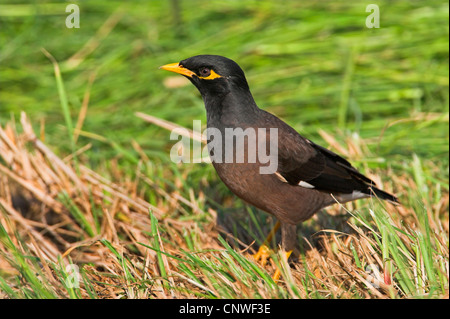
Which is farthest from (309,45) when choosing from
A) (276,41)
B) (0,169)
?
(0,169)

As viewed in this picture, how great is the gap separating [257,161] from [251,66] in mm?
3120

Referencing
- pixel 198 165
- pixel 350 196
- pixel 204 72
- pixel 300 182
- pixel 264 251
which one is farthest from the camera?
pixel 198 165

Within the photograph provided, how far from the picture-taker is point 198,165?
5094 millimetres

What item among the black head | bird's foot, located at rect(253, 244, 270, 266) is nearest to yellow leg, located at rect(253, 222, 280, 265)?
bird's foot, located at rect(253, 244, 270, 266)

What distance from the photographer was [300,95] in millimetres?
5949

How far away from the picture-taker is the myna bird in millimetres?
3494

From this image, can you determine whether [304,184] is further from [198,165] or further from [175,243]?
[198,165]

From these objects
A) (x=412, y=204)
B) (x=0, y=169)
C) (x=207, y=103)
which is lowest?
(x=412, y=204)

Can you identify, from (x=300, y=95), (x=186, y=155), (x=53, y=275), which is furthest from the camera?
(x=300, y=95)

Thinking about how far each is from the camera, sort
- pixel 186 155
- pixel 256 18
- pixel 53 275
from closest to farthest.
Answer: pixel 53 275
pixel 186 155
pixel 256 18

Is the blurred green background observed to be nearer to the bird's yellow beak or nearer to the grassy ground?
the grassy ground

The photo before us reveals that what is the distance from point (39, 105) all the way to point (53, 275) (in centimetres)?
313

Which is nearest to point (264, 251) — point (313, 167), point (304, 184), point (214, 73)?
point (304, 184)

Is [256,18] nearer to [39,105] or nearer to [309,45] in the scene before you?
[309,45]
